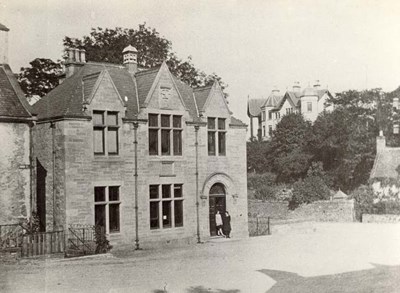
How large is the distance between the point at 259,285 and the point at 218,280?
1484mm

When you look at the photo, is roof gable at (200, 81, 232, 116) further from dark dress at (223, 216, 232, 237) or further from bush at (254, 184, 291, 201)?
Result: bush at (254, 184, 291, 201)

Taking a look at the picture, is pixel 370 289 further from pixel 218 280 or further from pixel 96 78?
pixel 96 78

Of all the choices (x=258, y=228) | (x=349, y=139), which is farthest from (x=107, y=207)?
(x=349, y=139)

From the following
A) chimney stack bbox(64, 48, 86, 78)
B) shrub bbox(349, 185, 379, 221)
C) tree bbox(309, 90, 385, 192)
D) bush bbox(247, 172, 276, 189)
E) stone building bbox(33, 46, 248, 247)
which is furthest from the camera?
bush bbox(247, 172, 276, 189)

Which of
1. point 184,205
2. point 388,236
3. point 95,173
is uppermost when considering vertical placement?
point 95,173

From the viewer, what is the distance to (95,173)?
24.3m

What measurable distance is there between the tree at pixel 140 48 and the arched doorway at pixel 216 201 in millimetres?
18242

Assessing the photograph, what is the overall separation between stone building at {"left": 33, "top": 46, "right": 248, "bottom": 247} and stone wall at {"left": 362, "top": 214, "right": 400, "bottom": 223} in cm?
1008

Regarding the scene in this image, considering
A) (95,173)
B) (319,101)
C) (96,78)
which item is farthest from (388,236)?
(319,101)

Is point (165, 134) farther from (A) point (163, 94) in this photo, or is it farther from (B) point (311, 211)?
(B) point (311, 211)

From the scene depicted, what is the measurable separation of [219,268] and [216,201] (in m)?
12.0

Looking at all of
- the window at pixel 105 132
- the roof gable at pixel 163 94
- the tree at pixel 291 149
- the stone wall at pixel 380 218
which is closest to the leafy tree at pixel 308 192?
the stone wall at pixel 380 218

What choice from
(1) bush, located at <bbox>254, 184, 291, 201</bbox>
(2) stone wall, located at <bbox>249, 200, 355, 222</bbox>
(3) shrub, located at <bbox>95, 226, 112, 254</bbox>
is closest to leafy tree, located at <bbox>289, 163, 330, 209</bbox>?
(2) stone wall, located at <bbox>249, 200, 355, 222</bbox>

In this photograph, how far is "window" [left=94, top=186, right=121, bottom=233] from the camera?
2469 cm
